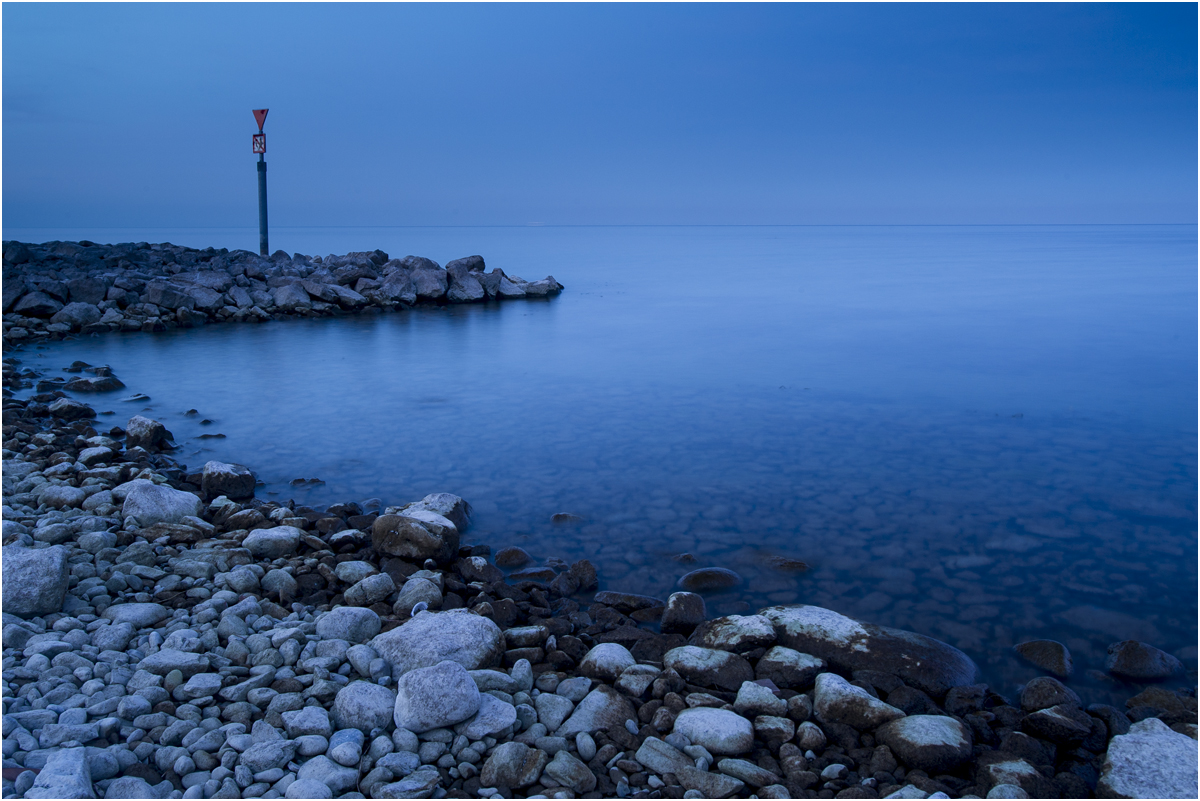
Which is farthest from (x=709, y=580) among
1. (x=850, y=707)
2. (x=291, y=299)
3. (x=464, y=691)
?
(x=291, y=299)

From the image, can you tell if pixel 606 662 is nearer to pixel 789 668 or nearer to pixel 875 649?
pixel 789 668

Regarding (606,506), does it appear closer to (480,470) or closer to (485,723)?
(480,470)

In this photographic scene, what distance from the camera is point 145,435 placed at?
6.73 m

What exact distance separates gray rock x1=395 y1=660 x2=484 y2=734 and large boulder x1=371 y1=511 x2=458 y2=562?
63.1 inches

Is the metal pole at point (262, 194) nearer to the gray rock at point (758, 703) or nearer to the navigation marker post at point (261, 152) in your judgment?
the navigation marker post at point (261, 152)

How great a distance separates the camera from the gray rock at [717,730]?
2846mm

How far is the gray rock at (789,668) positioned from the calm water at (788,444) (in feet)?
2.32

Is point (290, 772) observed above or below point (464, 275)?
below

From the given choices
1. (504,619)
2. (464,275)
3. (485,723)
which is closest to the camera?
(485,723)

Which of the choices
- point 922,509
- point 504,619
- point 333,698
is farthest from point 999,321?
point 333,698

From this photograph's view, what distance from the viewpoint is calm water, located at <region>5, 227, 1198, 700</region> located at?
4402mm

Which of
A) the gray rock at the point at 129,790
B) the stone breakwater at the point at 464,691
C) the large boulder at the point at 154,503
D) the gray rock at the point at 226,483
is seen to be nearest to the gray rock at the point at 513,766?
the stone breakwater at the point at 464,691

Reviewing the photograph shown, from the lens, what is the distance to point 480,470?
253 inches

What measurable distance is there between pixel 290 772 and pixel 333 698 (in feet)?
1.45
